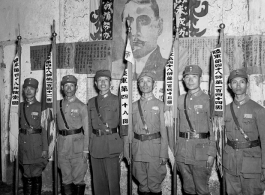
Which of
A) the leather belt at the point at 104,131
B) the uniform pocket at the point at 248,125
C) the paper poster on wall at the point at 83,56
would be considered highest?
the paper poster on wall at the point at 83,56

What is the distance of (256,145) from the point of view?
3660 mm

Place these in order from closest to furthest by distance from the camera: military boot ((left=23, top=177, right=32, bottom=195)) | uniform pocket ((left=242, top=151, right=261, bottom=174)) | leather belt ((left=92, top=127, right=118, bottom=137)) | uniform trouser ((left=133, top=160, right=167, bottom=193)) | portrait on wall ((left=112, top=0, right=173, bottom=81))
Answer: uniform pocket ((left=242, top=151, right=261, bottom=174)), uniform trouser ((left=133, top=160, right=167, bottom=193)), leather belt ((left=92, top=127, right=118, bottom=137)), military boot ((left=23, top=177, right=32, bottom=195)), portrait on wall ((left=112, top=0, right=173, bottom=81))

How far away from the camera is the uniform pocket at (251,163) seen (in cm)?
355

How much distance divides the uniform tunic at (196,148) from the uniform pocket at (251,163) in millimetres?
428

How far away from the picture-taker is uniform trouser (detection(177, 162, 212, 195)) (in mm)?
Answer: 3840

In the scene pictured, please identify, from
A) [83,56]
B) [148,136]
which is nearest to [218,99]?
[148,136]

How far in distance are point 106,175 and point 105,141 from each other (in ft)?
1.93

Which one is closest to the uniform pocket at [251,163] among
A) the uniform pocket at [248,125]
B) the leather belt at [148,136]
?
the uniform pocket at [248,125]

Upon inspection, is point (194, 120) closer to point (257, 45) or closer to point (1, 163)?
point (257, 45)

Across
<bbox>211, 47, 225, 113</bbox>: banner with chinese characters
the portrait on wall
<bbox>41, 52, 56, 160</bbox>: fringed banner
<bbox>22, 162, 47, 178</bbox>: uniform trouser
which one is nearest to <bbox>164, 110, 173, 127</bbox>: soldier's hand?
<bbox>211, 47, 225, 113</bbox>: banner with chinese characters

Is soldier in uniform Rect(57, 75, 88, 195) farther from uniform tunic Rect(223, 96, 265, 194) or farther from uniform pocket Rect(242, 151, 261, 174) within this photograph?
uniform pocket Rect(242, 151, 261, 174)

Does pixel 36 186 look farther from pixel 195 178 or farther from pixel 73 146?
pixel 195 178

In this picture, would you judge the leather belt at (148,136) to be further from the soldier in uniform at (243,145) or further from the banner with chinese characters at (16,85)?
the banner with chinese characters at (16,85)

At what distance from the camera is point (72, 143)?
439 centimetres
